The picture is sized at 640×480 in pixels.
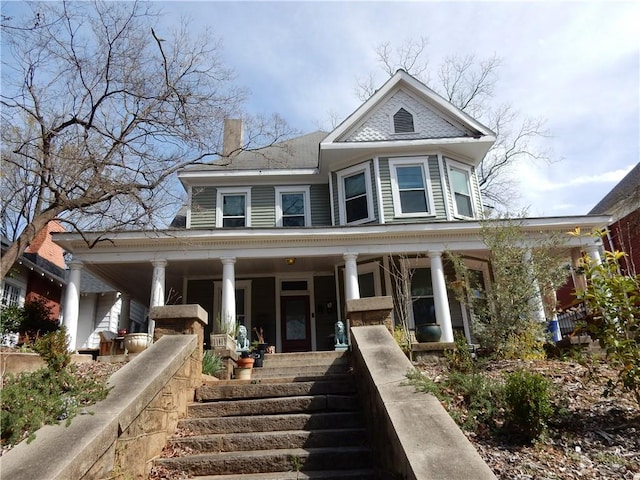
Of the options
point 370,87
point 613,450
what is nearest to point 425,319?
point 613,450

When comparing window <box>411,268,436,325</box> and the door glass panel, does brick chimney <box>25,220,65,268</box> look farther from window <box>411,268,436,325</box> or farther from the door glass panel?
window <box>411,268,436,325</box>

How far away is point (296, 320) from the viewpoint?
44.9 ft

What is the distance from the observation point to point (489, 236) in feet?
27.5

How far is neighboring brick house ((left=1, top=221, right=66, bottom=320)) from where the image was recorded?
14.1 metres

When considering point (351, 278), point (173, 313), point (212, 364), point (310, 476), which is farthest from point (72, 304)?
point (310, 476)

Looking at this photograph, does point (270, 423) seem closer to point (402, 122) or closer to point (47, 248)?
point (402, 122)

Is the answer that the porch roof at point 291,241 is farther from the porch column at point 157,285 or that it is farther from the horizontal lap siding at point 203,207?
the horizontal lap siding at point 203,207

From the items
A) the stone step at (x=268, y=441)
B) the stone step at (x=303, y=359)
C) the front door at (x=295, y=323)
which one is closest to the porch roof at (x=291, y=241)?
the front door at (x=295, y=323)

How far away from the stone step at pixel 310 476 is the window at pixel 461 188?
10.3 meters

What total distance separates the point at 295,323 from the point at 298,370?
21.2 ft

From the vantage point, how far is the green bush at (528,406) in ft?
12.3

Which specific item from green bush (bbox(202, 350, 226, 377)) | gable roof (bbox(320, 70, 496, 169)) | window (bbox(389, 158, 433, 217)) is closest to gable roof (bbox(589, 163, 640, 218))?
gable roof (bbox(320, 70, 496, 169))

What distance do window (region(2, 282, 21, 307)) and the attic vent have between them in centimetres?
1227

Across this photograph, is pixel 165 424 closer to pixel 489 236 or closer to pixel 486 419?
pixel 486 419
